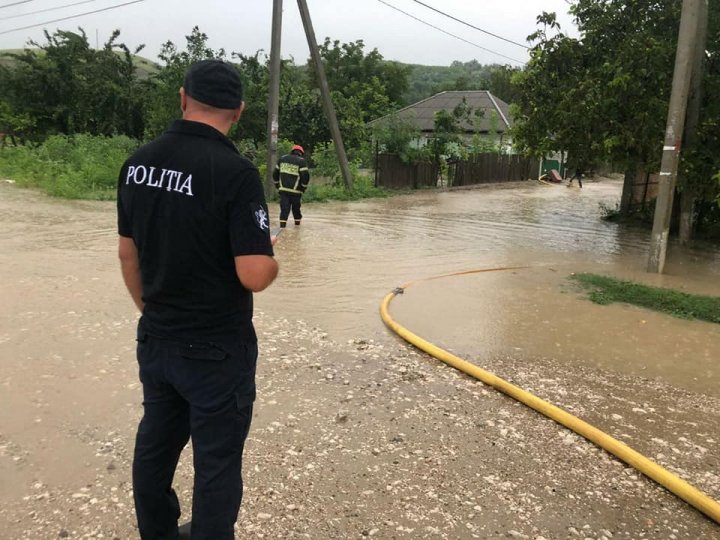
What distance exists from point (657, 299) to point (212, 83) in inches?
247

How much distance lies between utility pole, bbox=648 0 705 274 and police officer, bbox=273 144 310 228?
20.3 feet

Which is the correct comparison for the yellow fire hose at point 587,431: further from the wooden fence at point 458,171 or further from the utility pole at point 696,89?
the wooden fence at point 458,171

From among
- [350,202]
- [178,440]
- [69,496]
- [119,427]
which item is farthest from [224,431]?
[350,202]

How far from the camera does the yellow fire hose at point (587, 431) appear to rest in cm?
299

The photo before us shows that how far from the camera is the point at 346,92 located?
5103cm

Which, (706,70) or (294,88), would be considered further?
(294,88)

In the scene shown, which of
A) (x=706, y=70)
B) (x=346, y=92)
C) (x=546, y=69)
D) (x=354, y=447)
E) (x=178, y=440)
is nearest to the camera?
(x=178, y=440)

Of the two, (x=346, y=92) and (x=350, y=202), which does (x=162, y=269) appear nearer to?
(x=350, y=202)

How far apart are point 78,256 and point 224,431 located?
7.38 metres

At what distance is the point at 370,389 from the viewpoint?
432 cm

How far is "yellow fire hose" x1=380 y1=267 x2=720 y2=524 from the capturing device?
9.80 ft

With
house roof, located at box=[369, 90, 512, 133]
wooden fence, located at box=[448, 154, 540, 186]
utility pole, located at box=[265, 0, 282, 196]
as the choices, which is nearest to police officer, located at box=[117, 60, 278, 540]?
utility pole, located at box=[265, 0, 282, 196]

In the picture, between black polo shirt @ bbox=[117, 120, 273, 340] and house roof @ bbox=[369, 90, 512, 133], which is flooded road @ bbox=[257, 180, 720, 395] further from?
house roof @ bbox=[369, 90, 512, 133]

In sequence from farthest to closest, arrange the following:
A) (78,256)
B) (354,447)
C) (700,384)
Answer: (78,256)
(700,384)
(354,447)
